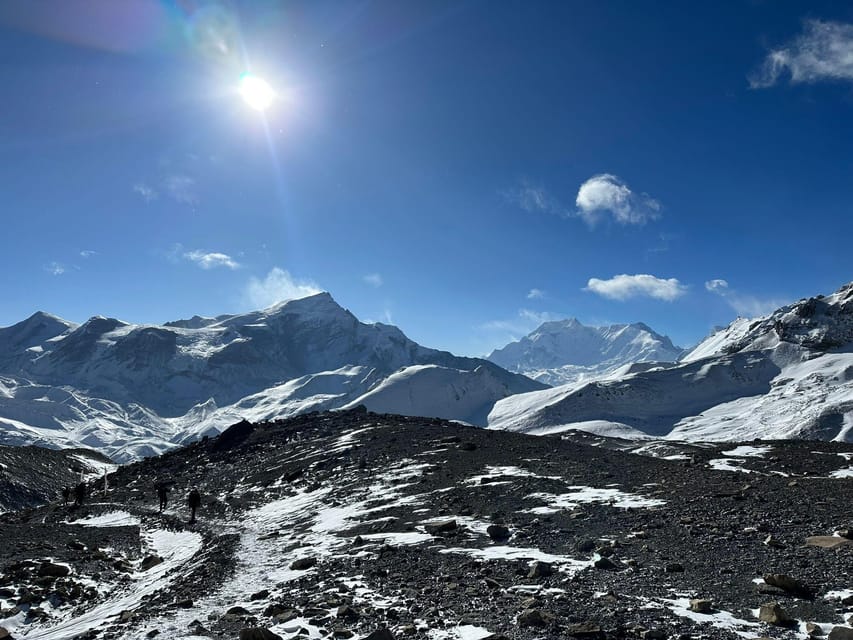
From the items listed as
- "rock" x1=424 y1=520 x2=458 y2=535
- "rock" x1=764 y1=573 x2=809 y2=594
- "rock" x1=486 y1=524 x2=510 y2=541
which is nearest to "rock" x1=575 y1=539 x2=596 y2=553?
"rock" x1=486 y1=524 x2=510 y2=541

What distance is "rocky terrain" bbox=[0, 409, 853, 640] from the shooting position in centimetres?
1200

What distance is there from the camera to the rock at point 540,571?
49.2 feet

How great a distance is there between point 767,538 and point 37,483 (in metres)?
78.4

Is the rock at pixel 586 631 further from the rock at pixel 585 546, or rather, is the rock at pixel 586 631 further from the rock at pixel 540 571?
the rock at pixel 585 546

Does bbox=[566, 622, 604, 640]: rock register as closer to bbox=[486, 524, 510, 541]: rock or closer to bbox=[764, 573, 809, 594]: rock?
bbox=[764, 573, 809, 594]: rock

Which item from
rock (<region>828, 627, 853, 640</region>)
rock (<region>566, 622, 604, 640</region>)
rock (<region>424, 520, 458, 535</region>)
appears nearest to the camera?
rock (<region>828, 627, 853, 640</region>)

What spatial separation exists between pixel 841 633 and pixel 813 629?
54 centimetres

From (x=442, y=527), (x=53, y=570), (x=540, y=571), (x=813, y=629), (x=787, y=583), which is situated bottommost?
(x=813, y=629)

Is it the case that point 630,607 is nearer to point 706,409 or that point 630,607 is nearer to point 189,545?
point 189,545

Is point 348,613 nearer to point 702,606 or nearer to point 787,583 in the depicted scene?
point 702,606

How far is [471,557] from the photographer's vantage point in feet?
58.0

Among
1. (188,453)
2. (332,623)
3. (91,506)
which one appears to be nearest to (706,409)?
(188,453)

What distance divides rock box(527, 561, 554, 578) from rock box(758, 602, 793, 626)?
5.33m

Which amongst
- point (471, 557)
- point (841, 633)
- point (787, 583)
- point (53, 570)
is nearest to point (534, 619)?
point (841, 633)
